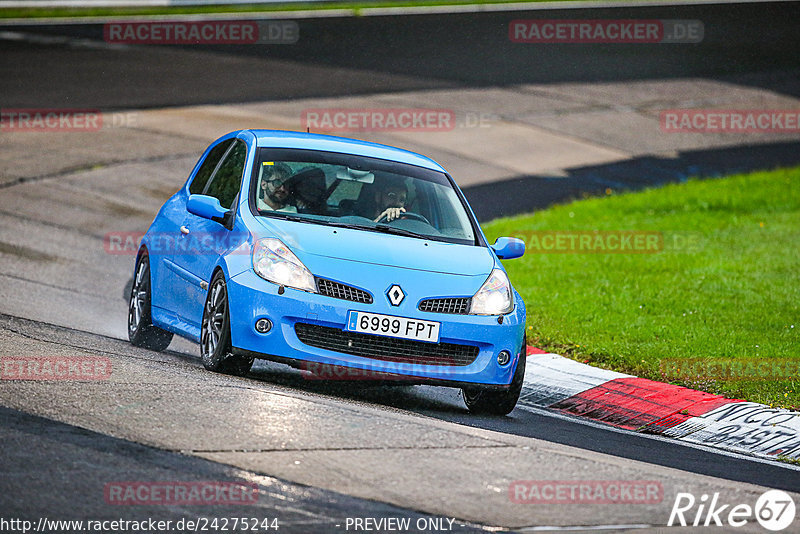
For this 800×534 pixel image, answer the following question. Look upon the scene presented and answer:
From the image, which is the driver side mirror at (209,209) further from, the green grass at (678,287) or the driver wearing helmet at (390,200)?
the green grass at (678,287)

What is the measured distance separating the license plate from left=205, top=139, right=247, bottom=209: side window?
161cm

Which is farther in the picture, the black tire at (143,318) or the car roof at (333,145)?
the black tire at (143,318)

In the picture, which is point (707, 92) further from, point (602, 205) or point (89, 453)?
point (89, 453)

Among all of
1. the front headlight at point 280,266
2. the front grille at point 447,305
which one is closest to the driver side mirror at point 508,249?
the front grille at point 447,305

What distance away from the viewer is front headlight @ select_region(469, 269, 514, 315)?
7969 millimetres

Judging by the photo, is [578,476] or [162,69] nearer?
[578,476]

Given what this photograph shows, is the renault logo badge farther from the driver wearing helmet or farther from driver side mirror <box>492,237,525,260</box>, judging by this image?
driver side mirror <box>492,237,525,260</box>

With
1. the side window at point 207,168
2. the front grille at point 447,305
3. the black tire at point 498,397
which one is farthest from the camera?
the side window at point 207,168

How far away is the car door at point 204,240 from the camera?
Answer: 8.42 metres

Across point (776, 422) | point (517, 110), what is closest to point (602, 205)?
point (517, 110)

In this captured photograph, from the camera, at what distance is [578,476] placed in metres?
6.27

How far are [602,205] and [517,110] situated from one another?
6247 mm

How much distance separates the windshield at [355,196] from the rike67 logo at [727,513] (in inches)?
121

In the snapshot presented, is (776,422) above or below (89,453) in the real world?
below
